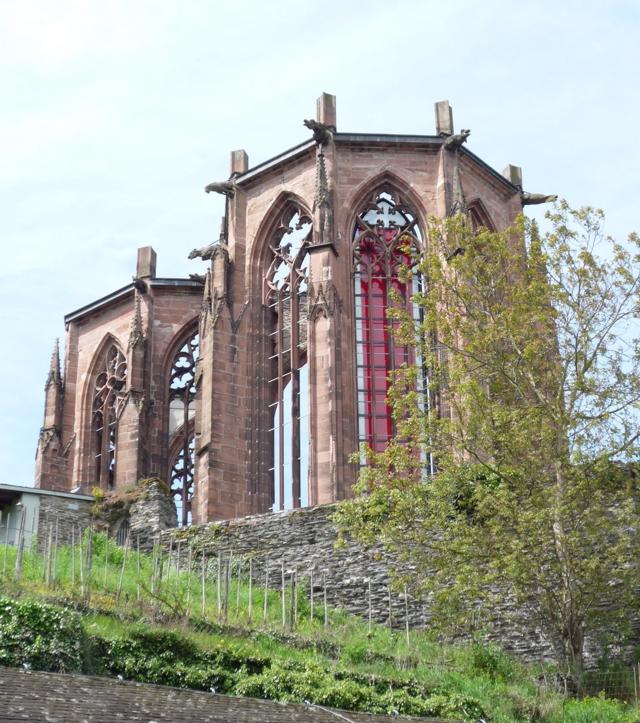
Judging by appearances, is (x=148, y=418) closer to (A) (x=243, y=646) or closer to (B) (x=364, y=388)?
(B) (x=364, y=388)

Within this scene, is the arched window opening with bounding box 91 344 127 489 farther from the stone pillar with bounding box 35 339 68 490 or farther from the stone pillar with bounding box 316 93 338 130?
the stone pillar with bounding box 316 93 338 130

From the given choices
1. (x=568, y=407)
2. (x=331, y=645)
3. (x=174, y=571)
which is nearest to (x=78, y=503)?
(x=174, y=571)

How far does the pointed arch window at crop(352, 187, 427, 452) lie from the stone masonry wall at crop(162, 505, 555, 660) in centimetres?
491

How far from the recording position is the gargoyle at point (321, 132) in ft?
122

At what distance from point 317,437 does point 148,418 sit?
24.9 ft

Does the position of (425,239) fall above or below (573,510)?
above

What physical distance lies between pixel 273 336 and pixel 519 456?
1329cm

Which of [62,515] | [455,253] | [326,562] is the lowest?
[326,562]

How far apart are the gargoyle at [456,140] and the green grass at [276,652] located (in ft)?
41.8

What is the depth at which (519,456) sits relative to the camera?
82.0ft

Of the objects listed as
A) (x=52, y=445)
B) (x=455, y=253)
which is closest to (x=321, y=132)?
(x=455, y=253)

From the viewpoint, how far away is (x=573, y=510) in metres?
24.5

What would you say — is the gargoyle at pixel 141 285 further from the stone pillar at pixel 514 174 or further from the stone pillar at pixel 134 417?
the stone pillar at pixel 514 174

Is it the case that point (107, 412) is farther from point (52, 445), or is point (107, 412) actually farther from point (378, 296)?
point (378, 296)
